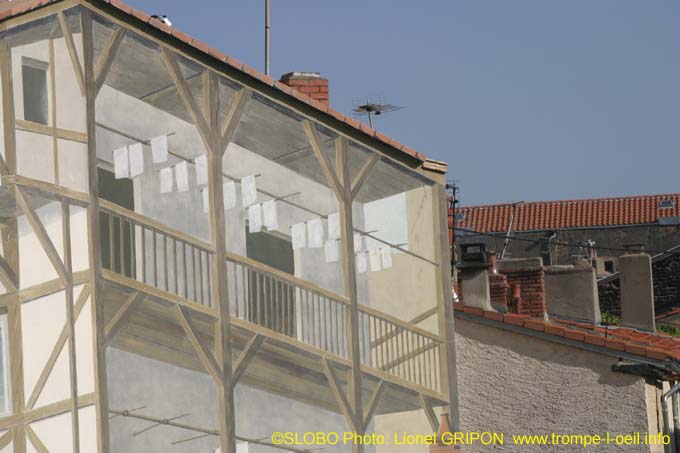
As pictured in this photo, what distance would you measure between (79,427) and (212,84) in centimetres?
446

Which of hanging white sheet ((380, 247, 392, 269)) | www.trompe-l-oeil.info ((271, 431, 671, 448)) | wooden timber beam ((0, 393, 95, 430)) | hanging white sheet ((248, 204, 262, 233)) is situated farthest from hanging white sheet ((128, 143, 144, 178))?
hanging white sheet ((380, 247, 392, 269))

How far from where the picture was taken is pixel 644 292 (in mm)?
25219

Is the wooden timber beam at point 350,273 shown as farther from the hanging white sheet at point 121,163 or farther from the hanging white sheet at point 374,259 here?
the hanging white sheet at point 121,163

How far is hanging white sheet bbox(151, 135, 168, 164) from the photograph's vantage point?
1614cm

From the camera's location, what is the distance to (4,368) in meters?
14.6

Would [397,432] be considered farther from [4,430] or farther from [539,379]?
[4,430]

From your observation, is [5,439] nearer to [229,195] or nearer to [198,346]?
[198,346]

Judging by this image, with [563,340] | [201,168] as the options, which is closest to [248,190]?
[201,168]

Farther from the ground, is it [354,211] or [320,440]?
[354,211]

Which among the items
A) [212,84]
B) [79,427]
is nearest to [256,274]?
[212,84]

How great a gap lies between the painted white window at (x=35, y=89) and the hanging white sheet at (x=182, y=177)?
239 centimetres

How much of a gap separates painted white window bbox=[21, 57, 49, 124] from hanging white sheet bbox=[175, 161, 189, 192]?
7.83 ft

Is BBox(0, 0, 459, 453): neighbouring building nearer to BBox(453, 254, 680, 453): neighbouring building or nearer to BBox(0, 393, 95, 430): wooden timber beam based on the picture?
BBox(0, 393, 95, 430): wooden timber beam

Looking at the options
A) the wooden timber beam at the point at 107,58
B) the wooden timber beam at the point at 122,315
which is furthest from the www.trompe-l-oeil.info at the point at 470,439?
the wooden timber beam at the point at 107,58
